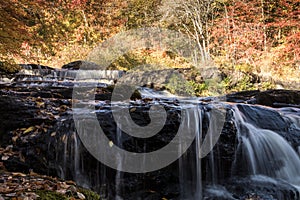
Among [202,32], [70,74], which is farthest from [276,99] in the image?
[202,32]

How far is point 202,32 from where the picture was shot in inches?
609

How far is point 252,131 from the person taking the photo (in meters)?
5.11

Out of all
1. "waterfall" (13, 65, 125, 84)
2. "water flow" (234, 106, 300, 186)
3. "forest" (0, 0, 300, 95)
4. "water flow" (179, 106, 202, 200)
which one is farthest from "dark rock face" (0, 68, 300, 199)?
"waterfall" (13, 65, 125, 84)

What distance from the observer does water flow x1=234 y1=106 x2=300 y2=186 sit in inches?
183

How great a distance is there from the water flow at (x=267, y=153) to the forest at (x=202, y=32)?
4.83 metres

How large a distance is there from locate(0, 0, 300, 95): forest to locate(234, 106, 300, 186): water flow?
190 inches

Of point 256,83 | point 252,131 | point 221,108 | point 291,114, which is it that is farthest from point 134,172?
point 256,83

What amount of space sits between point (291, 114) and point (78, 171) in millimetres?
4926

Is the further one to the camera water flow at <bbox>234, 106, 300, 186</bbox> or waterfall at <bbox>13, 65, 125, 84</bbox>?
waterfall at <bbox>13, 65, 125, 84</bbox>

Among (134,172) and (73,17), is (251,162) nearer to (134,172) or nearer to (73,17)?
(134,172)

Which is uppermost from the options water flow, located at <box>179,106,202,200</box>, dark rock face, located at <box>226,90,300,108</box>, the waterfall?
the waterfall

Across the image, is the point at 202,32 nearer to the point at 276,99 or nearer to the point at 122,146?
the point at 276,99

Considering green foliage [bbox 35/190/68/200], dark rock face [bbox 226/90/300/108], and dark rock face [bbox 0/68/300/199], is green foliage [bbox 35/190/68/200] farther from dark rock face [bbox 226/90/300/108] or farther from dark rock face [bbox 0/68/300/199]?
dark rock face [bbox 226/90/300/108]

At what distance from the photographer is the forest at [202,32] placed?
1127cm
